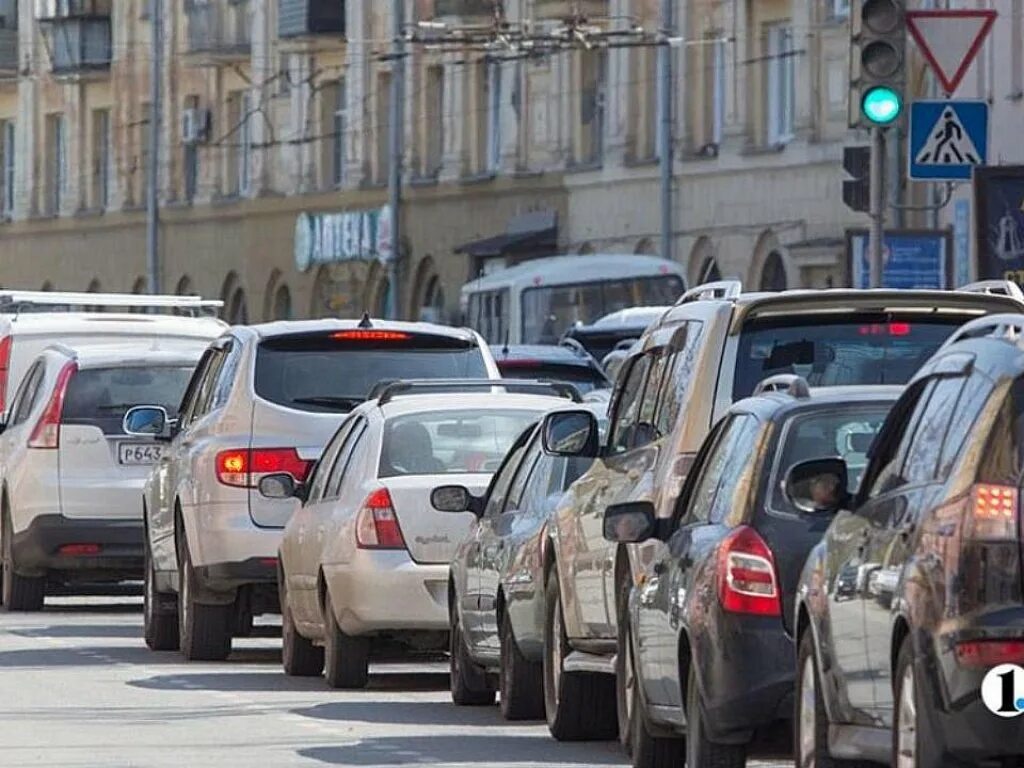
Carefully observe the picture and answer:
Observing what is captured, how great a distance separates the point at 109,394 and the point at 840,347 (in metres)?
11.7

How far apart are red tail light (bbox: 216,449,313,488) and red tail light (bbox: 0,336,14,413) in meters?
9.05

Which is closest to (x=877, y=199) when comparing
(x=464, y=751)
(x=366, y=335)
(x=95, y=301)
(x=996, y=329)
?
(x=366, y=335)

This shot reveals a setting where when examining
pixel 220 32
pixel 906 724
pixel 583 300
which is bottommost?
pixel 906 724

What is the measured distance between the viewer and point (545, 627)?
15.5m

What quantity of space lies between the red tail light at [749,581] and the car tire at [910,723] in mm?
2024

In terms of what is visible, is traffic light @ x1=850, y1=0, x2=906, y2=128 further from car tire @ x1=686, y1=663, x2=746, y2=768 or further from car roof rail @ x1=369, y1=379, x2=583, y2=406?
car tire @ x1=686, y1=663, x2=746, y2=768

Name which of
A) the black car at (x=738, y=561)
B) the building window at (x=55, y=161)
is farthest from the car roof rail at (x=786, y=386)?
the building window at (x=55, y=161)

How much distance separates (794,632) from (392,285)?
5340cm

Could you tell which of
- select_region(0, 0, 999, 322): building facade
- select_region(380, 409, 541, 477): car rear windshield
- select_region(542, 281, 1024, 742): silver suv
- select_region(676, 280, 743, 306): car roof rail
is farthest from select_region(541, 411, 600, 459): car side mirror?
select_region(0, 0, 999, 322): building facade

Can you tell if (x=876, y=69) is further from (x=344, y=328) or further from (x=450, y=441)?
(x=450, y=441)

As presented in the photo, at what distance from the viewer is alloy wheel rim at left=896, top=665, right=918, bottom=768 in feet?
31.2

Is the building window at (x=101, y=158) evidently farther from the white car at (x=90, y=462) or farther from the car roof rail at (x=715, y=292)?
the car roof rail at (x=715, y=292)

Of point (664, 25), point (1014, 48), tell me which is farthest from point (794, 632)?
point (664, 25)

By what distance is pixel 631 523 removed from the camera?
42.7 feet
